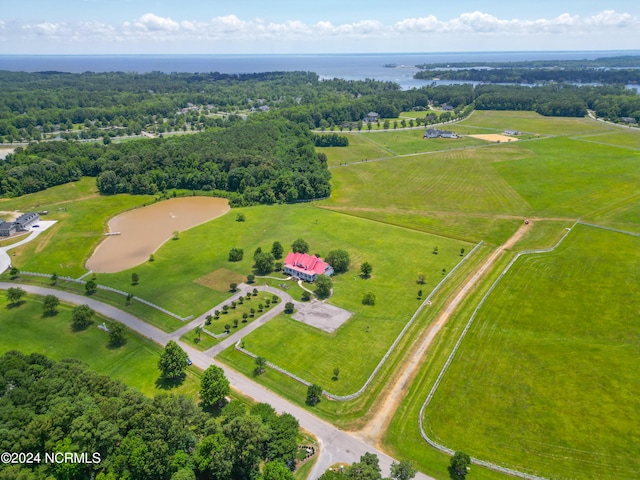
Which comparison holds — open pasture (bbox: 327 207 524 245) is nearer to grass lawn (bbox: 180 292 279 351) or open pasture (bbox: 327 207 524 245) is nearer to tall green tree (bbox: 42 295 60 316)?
grass lawn (bbox: 180 292 279 351)

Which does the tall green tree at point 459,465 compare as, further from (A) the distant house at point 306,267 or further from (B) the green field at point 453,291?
(A) the distant house at point 306,267

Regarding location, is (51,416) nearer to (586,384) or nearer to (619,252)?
(586,384)

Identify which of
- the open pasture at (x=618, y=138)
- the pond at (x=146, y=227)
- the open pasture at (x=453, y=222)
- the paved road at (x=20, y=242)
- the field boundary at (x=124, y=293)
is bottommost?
the pond at (x=146, y=227)

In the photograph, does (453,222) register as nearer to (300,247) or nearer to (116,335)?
(300,247)

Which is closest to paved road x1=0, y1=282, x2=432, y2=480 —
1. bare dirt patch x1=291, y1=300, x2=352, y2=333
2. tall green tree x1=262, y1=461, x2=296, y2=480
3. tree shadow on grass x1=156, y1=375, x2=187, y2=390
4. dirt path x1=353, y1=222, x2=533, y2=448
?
dirt path x1=353, y1=222, x2=533, y2=448

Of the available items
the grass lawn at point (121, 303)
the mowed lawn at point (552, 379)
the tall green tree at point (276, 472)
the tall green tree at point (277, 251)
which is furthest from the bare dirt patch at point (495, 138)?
the tall green tree at point (276, 472)

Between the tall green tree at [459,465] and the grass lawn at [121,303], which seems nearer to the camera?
the tall green tree at [459,465]
